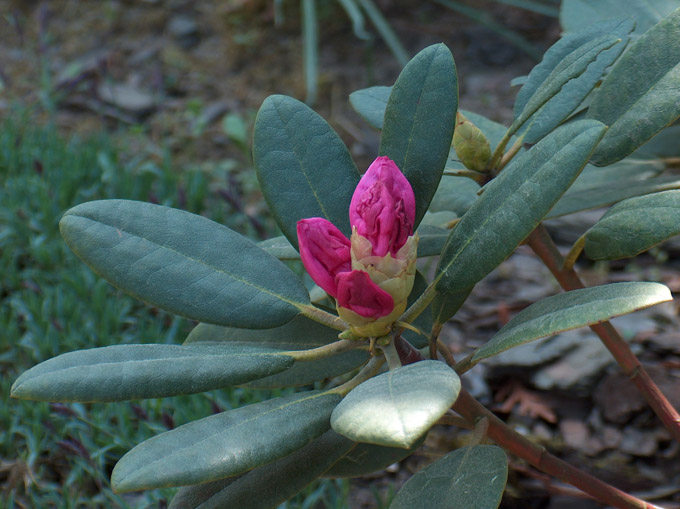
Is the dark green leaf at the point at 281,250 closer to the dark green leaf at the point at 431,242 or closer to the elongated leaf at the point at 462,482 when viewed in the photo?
the dark green leaf at the point at 431,242

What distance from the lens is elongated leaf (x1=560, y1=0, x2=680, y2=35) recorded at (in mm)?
1205

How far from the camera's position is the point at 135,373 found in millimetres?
706

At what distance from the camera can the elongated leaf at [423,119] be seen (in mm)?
836

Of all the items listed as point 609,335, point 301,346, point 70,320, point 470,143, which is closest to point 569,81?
point 470,143

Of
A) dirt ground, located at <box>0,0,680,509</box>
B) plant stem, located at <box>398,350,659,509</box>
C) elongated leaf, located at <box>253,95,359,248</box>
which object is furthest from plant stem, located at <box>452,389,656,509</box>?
dirt ground, located at <box>0,0,680,509</box>

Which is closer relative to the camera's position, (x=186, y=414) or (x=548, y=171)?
(x=548, y=171)

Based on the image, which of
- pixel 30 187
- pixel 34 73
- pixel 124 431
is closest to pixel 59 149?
pixel 30 187

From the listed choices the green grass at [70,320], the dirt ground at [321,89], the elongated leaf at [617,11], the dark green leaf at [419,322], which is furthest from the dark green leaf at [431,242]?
the dirt ground at [321,89]

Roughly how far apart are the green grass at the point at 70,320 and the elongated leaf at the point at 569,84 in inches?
34.6

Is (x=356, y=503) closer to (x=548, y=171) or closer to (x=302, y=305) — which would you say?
(x=302, y=305)

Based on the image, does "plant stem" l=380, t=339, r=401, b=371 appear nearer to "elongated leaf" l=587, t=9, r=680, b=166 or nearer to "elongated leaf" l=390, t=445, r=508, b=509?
"elongated leaf" l=390, t=445, r=508, b=509

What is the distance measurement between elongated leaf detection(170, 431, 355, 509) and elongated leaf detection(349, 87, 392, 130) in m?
0.46

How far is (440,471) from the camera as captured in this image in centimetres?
82

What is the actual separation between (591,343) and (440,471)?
3.49 ft
